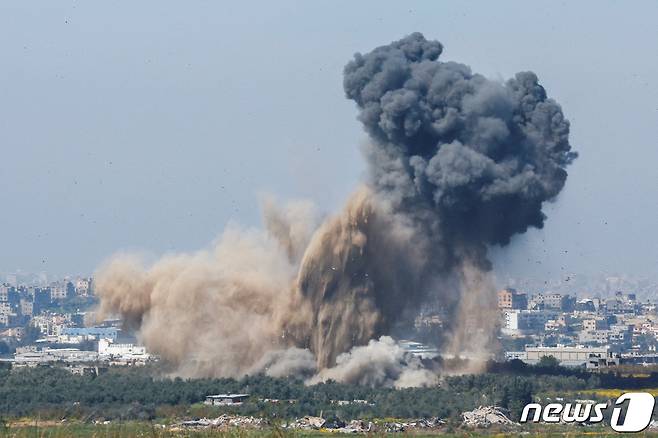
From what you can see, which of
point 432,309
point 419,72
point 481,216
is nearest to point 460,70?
point 419,72

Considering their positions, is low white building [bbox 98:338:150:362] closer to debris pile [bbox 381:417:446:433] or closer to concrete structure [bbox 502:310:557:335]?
debris pile [bbox 381:417:446:433]

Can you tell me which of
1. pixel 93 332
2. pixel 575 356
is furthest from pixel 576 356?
pixel 93 332

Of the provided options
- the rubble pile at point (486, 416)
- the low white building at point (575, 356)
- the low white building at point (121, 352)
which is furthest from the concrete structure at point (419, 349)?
the low white building at point (121, 352)

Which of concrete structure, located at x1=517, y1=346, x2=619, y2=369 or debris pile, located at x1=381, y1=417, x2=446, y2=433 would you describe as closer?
debris pile, located at x1=381, y1=417, x2=446, y2=433

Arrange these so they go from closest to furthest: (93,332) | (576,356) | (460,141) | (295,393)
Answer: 1. (295,393)
2. (460,141)
3. (576,356)
4. (93,332)

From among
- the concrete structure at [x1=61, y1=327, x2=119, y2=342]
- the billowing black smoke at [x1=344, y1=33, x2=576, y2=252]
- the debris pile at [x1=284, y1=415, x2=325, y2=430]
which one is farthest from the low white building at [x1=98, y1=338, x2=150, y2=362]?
the debris pile at [x1=284, y1=415, x2=325, y2=430]

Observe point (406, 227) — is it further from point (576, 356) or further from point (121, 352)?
point (121, 352)

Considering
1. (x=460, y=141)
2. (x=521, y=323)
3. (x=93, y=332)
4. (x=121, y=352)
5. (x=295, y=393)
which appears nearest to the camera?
(x=295, y=393)
